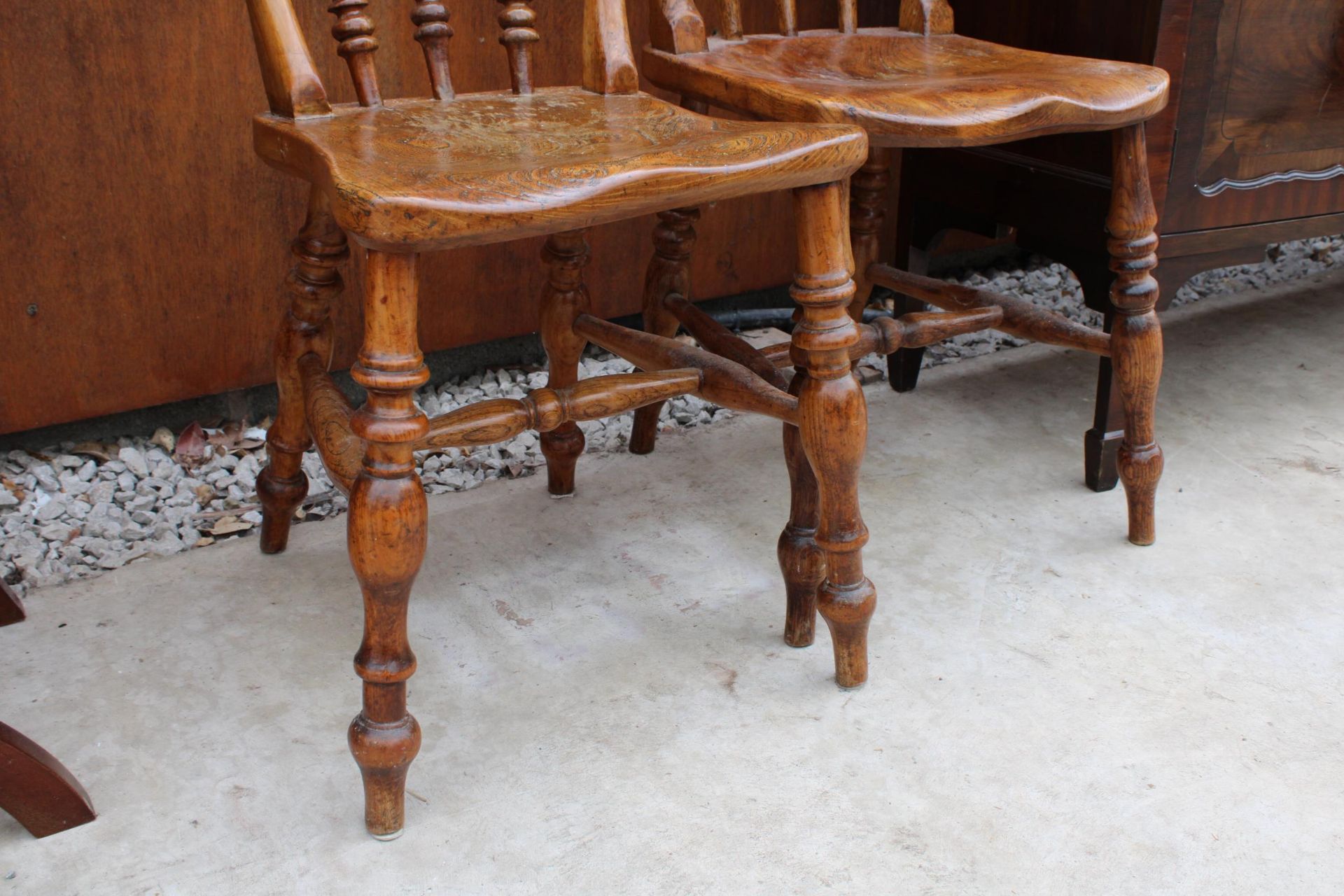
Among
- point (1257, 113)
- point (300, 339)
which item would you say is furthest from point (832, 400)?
point (1257, 113)

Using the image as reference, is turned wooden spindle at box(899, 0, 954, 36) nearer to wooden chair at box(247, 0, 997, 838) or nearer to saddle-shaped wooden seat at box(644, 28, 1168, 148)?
saddle-shaped wooden seat at box(644, 28, 1168, 148)

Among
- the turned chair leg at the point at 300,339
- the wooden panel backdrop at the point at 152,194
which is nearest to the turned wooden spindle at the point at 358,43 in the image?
the turned chair leg at the point at 300,339

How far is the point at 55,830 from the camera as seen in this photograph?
110 cm

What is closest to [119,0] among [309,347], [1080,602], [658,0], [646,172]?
[309,347]

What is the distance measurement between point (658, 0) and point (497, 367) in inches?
33.8

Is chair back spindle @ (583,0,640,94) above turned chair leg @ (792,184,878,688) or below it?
above

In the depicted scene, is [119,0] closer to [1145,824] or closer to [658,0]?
[658,0]

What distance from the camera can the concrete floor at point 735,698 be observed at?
1.08 meters

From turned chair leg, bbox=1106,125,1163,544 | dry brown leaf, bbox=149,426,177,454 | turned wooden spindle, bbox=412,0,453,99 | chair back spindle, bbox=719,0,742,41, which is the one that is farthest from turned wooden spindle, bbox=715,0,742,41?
dry brown leaf, bbox=149,426,177,454

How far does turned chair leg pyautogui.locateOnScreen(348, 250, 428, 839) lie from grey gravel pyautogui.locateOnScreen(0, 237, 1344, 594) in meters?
0.67

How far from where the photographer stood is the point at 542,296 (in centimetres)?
159

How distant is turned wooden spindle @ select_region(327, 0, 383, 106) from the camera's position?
4.12ft

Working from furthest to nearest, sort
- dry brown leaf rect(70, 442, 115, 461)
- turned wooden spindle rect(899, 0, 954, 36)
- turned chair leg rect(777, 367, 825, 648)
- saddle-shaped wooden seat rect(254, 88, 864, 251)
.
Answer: dry brown leaf rect(70, 442, 115, 461) → turned wooden spindle rect(899, 0, 954, 36) → turned chair leg rect(777, 367, 825, 648) → saddle-shaped wooden seat rect(254, 88, 864, 251)

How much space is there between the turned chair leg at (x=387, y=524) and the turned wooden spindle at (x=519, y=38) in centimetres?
49
